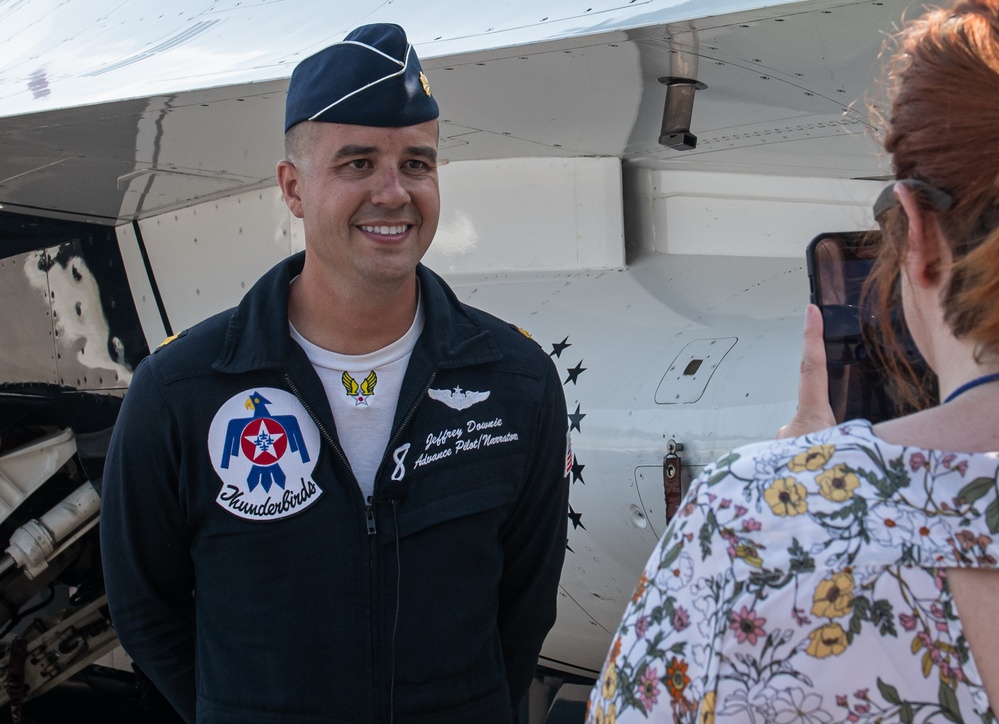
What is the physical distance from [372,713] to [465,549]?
31 cm

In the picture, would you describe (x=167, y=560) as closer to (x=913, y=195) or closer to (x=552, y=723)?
(x=913, y=195)

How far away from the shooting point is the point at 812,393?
119 cm

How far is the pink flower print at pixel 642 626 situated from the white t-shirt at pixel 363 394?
0.89 metres

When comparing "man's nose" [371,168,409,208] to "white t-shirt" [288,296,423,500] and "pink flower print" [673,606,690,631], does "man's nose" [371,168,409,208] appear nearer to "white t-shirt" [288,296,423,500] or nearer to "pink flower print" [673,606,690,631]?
"white t-shirt" [288,296,423,500]

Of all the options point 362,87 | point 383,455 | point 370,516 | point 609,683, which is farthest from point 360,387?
point 609,683

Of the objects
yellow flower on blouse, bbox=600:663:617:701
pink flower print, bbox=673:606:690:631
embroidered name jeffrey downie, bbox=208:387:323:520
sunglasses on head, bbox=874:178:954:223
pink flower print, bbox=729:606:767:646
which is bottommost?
embroidered name jeffrey downie, bbox=208:387:323:520

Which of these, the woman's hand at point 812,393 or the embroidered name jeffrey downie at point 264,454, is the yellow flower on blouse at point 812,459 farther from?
→ the embroidered name jeffrey downie at point 264,454

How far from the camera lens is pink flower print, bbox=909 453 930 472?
89 centimetres

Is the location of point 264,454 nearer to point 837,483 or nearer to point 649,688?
point 649,688

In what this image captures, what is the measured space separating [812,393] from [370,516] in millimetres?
811

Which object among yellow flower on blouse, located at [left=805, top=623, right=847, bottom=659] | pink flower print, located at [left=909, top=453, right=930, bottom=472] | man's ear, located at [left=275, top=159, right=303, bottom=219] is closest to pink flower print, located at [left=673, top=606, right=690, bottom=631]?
yellow flower on blouse, located at [left=805, top=623, right=847, bottom=659]

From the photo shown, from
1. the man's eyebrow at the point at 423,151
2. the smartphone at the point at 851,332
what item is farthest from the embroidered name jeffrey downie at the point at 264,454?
the smartphone at the point at 851,332

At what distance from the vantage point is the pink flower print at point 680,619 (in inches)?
36.1

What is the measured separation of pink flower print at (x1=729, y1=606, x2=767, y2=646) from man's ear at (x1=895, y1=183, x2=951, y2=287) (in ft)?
1.17
